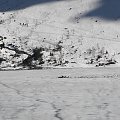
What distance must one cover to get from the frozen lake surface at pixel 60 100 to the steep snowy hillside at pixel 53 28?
10.6 m

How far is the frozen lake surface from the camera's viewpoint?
6070 mm

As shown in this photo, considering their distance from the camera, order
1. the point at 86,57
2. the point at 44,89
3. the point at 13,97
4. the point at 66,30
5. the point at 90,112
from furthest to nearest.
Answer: the point at 66,30 → the point at 86,57 → the point at 44,89 → the point at 13,97 → the point at 90,112

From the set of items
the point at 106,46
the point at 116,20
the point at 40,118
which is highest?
the point at 116,20

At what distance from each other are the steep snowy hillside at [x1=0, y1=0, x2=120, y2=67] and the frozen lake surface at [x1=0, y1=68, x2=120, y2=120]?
1060cm

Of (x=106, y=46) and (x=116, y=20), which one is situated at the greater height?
(x=116, y=20)

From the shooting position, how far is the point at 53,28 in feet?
91.0

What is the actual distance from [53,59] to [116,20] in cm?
875

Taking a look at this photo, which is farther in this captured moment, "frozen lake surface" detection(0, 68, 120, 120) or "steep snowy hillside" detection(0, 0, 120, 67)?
"steep snowy hillside" detection(0, 0, 120, 67)

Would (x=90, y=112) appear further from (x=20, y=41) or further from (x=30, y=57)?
(x=20, y=41)

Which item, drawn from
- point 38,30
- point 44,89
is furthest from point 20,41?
point 44,89

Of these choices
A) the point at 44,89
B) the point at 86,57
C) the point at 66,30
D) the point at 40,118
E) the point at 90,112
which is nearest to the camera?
the point at 40,118

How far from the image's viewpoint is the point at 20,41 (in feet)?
82.8

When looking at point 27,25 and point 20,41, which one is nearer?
point 20,41

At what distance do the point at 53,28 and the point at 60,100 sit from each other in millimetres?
20461
